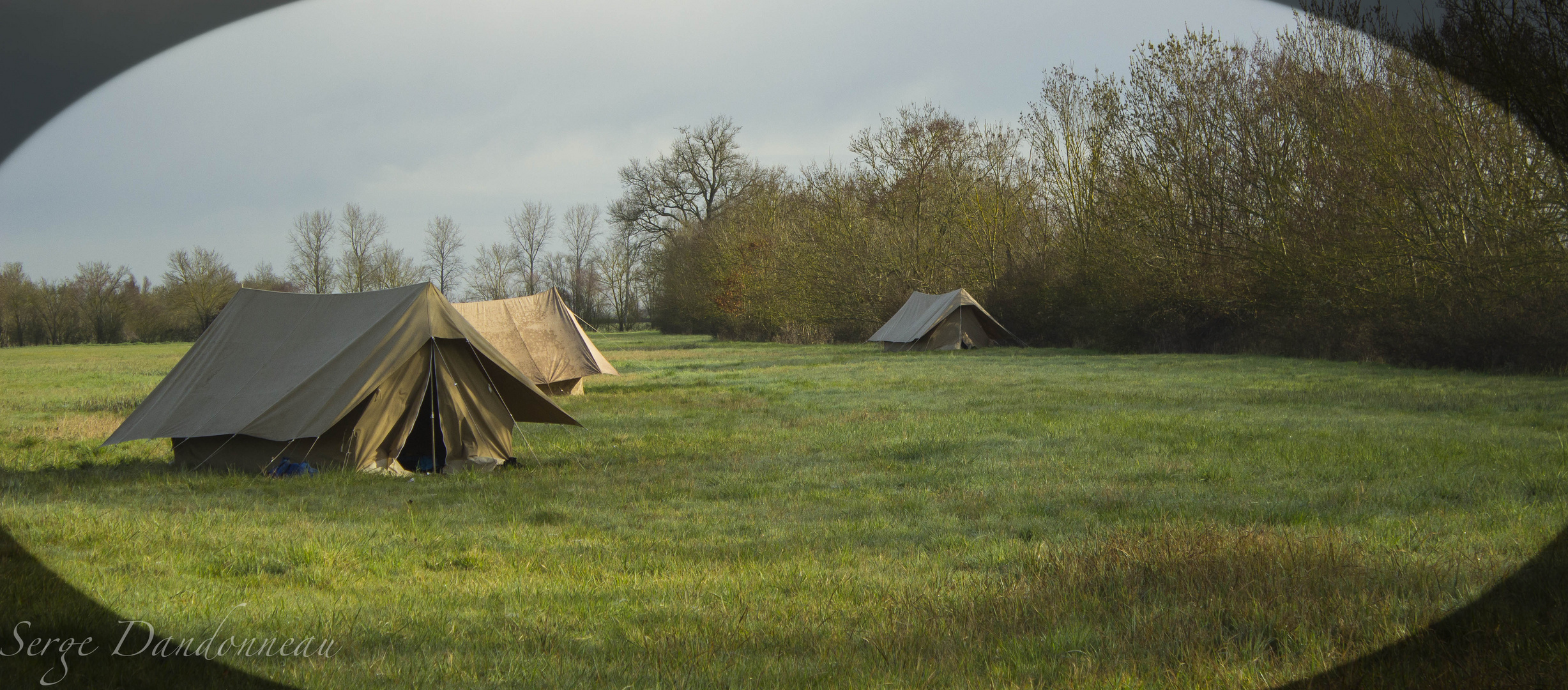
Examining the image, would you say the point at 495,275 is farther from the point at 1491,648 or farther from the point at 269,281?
the point at 1491,648

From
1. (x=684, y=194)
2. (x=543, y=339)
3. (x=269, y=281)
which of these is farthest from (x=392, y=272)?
(x=684, y=194)

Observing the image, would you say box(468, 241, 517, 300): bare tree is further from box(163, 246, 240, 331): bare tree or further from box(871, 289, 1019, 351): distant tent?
box(871, 289, 1019, 351): distant tent

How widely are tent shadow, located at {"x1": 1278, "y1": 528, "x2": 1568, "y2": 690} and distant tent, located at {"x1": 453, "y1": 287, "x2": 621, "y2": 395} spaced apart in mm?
14582

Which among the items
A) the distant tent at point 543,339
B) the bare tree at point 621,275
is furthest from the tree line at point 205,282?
the bare tree at point 621,275

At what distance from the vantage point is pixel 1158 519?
5984mm

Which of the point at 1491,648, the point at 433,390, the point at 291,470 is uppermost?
the point at 433,390

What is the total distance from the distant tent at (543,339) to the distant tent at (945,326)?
15.4m

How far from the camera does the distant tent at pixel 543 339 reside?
52.7 feet

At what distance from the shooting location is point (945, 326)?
102 feet

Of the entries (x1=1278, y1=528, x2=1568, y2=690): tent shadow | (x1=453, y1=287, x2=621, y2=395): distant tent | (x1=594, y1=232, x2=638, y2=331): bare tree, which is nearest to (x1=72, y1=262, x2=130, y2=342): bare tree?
(x1=1278, y1=528, x2=1568, y2=690): tent shadow

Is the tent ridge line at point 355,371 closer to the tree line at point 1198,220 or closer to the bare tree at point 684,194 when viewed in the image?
the tree line at point 1198,220

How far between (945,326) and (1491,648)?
93.6 ft

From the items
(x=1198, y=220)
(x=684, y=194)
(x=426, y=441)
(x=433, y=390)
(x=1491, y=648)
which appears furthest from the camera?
(x=684, y=194)

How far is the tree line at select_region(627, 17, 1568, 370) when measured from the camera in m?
10.9
